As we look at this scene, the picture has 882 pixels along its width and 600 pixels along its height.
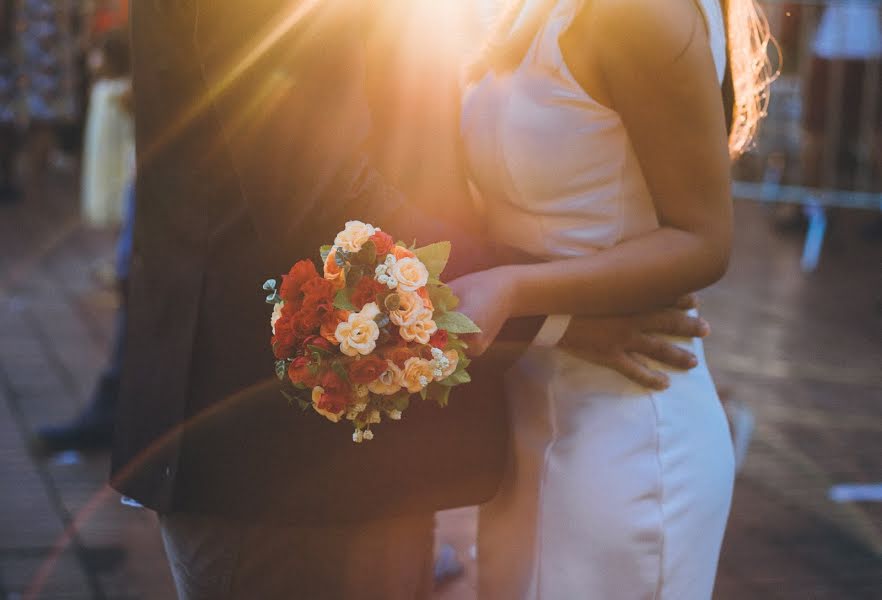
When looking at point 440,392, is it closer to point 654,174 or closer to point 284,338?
point 284,338

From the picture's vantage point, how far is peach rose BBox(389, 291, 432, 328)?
1.25m

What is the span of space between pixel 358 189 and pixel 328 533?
0.47 m

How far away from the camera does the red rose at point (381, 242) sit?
1271 millimetres

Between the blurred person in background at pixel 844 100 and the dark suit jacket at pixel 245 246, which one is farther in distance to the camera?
the blurred person in background at pixel 844 100

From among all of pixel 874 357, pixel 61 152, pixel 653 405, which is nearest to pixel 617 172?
pixel 653 405

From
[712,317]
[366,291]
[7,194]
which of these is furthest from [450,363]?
[7,194]

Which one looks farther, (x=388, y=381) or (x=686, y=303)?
(x=686, y=303)

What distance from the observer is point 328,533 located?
1.44 metres

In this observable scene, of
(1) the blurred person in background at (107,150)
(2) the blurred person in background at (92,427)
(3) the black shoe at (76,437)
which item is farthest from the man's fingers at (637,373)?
(1) the blurred person in background at (107,150)

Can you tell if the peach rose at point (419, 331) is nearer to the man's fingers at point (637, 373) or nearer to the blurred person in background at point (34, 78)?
the man's fingers at point (637, 373)

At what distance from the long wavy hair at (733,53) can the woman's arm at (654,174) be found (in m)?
0.13

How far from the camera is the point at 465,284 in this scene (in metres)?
1.42

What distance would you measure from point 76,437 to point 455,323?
3.59 meters

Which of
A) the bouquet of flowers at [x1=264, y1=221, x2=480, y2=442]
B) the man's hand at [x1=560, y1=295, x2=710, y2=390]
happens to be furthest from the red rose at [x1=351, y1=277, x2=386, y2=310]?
the man's hand at [x1=560, y1=295, x2=710, y2=390]
